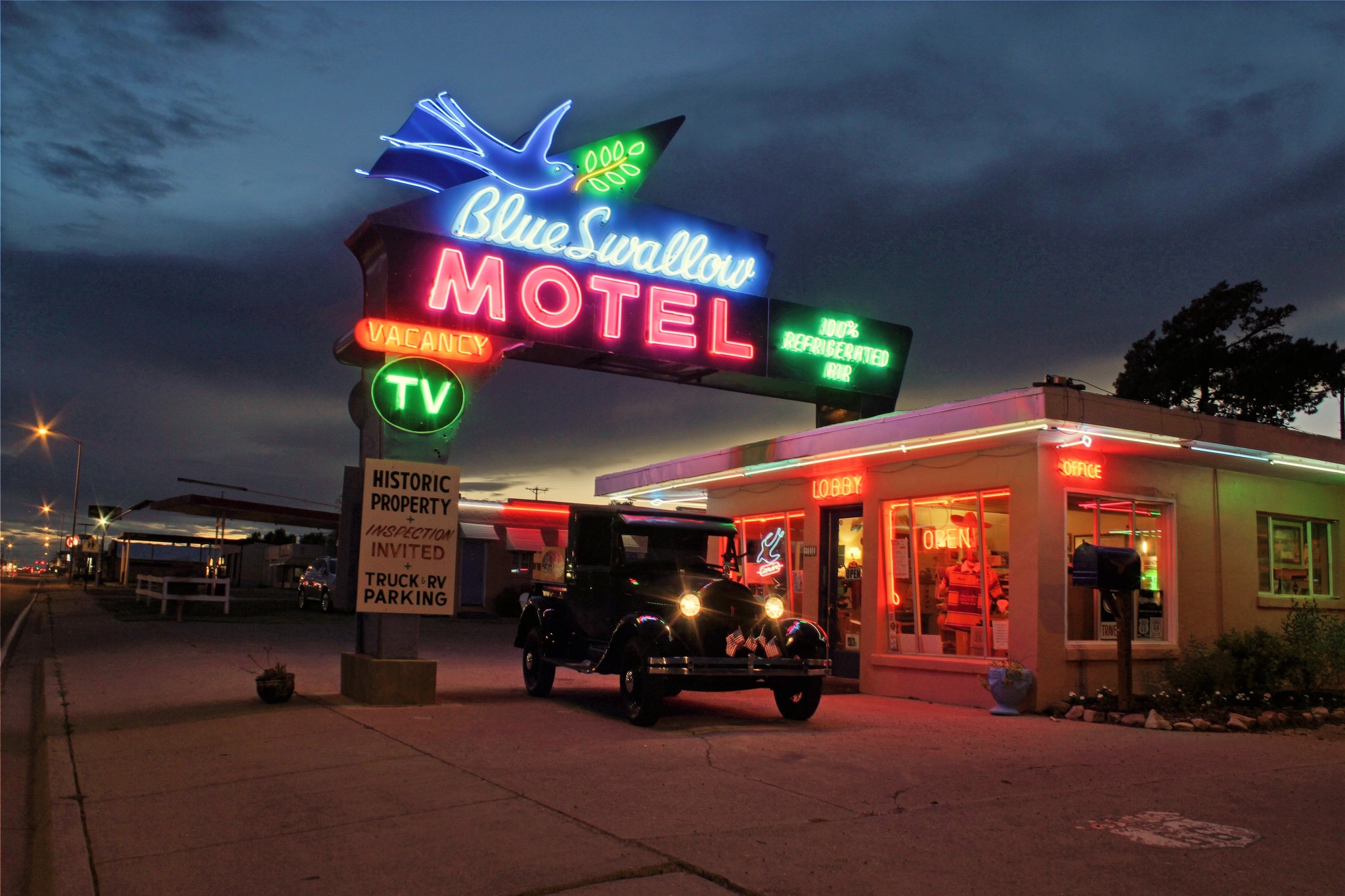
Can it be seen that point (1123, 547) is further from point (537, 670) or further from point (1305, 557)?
point (537, 670)

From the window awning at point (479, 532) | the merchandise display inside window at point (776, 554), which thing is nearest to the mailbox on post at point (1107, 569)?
the merchandise display inside window at point (776, 554)

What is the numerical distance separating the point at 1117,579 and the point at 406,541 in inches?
301

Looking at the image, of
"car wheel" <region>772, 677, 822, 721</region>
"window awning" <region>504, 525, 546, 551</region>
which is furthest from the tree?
"car wheel" <region>772, 677, 822, 721</region>

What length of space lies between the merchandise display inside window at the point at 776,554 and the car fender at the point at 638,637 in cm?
488

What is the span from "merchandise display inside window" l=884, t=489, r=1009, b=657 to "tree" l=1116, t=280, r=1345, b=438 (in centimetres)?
2886

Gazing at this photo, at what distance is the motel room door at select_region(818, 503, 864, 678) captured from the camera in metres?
14.7

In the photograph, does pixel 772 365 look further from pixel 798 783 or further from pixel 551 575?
pixel 798 783

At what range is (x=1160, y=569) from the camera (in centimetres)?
1255

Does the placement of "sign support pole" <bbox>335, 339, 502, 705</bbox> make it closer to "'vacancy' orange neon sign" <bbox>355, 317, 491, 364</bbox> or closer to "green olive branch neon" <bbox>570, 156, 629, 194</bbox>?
A: "'vacancy' orange neon sign" <bbox>355, 317, 491, 364</bbox>

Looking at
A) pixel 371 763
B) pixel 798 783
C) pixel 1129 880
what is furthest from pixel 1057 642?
pixel 371 763

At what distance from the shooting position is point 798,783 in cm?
706

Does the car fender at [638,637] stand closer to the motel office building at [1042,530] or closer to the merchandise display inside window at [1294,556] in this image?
the motel office building at [1042,530]

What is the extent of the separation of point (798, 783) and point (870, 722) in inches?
144

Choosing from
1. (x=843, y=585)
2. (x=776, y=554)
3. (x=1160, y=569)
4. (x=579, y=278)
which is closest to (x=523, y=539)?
(x=776, y=554)
